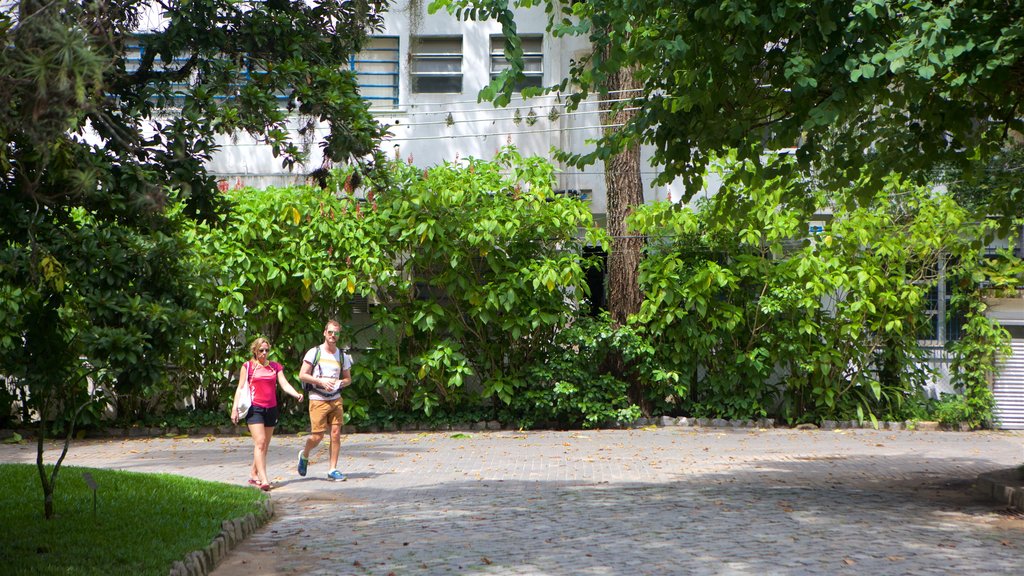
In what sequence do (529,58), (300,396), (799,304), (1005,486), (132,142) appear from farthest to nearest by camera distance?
(529,58)
(799,304)
(300,396)
(1005,486)
(132,142)

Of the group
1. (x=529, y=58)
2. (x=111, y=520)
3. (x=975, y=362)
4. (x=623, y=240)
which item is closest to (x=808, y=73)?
(x=111, y=520)

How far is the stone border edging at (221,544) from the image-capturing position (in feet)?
27.1

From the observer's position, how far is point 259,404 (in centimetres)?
1335

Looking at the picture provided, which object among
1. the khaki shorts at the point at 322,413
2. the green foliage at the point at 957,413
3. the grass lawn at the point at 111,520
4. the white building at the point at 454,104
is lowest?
the grass lawn at the point at 111,520

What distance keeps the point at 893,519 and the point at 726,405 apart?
9.66 meters

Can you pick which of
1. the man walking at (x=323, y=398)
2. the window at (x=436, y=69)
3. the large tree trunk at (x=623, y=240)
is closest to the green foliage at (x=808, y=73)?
the man walking at (x=323, y=398)

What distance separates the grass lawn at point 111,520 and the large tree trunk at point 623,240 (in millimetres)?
9942

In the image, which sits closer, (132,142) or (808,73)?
(132,142)

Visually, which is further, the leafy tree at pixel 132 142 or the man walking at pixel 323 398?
the man walking at pixel 323 398

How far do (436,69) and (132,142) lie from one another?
16485 millimetres

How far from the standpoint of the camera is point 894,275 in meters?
20.1

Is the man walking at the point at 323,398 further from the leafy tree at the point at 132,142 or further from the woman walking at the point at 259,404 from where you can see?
the leafy tree at the point at 132,142

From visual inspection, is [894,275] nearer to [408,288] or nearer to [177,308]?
[408,288]

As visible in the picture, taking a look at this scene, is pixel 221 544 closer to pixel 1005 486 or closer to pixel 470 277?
pixel 1005 486
